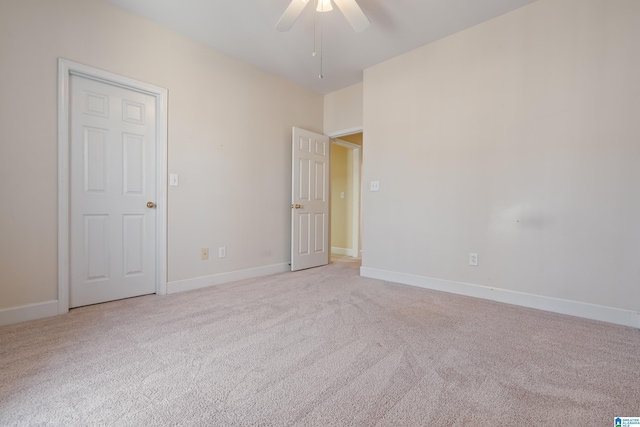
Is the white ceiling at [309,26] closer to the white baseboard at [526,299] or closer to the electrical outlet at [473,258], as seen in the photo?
the electrical outlet at [473,258]

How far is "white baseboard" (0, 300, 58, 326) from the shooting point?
6.61 ft

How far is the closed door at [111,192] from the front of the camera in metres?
2.35

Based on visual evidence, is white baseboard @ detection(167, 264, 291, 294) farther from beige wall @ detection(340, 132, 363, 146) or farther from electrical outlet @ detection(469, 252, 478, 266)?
beige wall @ detection(340, 132, 363, 146)

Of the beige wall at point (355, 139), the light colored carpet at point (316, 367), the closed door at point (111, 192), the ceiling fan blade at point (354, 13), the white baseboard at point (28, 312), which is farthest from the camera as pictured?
the beige wall at point (355, 139)

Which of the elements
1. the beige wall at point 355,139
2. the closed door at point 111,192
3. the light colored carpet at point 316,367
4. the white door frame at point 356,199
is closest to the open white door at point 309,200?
the beige wall at point 355,139

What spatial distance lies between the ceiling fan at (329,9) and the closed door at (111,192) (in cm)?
151

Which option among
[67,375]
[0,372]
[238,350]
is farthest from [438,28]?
[0,372]

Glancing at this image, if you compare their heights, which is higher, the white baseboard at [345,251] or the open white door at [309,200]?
the open white door at [309,200]

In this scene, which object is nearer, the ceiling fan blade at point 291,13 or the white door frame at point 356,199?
the ceiling fan blade at point 291,13

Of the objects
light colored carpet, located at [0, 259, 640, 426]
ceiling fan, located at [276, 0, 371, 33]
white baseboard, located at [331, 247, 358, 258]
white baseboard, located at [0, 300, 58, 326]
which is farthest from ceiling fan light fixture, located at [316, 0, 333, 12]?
white baseboard, located at [331, 247, 358, 258]

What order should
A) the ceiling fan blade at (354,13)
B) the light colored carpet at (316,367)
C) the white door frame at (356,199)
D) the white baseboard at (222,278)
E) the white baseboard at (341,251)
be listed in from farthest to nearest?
the white baseboard at (341,251) → the white door frame at (356,199) → the white baseboard at (222,278) → the ceiling fan blade at (354,13) → the light colored carpet at (316,367)

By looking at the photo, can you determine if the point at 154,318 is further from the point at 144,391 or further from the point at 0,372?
the point at 144,391

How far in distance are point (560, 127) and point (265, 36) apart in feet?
9.15

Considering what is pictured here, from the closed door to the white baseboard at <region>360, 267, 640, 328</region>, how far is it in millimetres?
2614
